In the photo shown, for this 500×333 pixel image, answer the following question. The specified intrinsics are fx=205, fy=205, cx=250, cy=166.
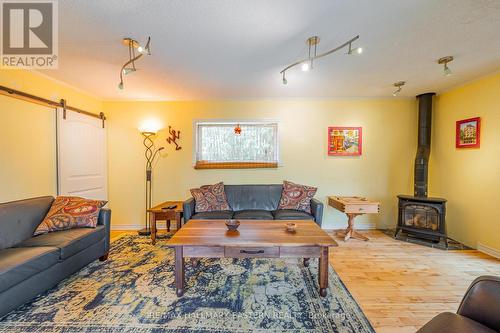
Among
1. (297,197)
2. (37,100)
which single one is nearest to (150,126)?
(37,100)

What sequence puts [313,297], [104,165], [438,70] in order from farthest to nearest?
[104,165] → [438,70] → [313,297]

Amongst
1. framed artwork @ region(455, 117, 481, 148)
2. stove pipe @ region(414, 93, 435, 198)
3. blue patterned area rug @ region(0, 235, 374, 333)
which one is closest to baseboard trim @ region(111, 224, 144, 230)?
blue patterned area rug @ region(0, 235, 374, 333)

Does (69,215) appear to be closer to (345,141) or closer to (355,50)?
(355,50)

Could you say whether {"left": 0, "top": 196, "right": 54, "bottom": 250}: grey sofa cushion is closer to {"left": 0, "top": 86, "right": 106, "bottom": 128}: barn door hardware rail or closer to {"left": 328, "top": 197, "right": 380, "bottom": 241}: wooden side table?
{"left": 0, "top": 86, "right": 106, "bottom": 128}: barn door hardware rail

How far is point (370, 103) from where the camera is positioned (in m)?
3.90

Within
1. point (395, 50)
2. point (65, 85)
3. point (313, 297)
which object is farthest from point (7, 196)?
point (395, 50)

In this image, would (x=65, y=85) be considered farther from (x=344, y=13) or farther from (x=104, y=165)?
(x=344, y=13)

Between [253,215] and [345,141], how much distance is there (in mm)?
2295

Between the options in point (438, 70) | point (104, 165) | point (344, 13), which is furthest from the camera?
point (104, 165)

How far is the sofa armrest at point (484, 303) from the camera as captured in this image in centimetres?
101

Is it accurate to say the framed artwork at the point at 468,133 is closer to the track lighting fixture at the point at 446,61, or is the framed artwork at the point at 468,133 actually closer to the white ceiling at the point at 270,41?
the white ceiling at the point at 270,41

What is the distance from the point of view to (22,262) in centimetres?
168

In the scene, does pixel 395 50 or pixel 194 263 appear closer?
pixel 395 50

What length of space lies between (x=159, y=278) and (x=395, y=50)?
3.58 m
